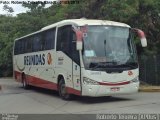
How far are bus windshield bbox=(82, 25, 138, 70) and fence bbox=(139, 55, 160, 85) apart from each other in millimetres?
8085

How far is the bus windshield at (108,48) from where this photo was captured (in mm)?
16266

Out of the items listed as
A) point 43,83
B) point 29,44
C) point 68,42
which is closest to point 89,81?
point 68,42

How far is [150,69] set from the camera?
999 inches

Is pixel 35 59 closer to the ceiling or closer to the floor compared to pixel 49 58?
closer to the floor

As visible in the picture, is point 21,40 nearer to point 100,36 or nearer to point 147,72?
point 147,72

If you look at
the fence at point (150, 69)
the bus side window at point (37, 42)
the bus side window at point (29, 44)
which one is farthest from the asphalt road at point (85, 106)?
the fence at point (150, 69)

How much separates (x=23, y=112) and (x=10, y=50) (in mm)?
28966

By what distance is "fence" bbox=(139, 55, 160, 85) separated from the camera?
25078 millimetres

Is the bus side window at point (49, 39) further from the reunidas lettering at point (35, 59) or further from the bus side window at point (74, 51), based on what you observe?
the bus side window at point (74, 51)

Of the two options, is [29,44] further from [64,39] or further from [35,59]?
[64,39]

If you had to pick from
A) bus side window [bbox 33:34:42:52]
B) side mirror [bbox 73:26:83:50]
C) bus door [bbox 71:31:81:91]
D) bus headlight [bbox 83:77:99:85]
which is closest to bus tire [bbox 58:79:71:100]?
bus door [bbox 71:31:81:91]

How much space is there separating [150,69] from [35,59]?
671 centimetres

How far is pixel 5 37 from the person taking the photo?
4519cm

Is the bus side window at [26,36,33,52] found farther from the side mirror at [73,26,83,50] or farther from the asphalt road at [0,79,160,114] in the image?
the side mirror at [73,26,83,50]
